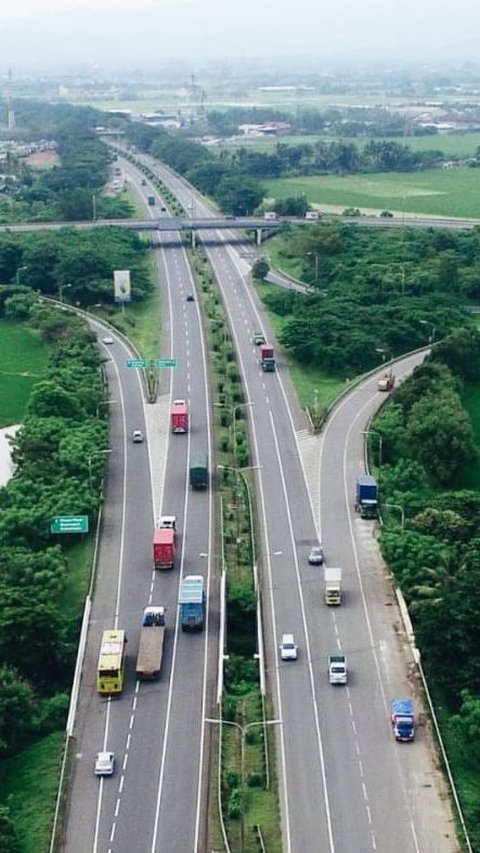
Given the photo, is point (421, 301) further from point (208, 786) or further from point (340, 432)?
point (208, 786)

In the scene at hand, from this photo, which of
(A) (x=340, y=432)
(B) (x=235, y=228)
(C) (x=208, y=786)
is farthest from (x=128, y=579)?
(B) (x=235, y=228)

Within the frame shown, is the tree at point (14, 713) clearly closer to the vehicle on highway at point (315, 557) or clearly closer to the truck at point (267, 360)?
the vehicle on highway at point (315, 557)

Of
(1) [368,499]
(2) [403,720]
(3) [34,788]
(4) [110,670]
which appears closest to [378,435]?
(1) [368,499]

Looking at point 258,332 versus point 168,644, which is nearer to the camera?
point 168,644

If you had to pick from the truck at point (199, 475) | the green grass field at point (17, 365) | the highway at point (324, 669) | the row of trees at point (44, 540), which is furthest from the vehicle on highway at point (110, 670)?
the green grass field at point (17, 365)

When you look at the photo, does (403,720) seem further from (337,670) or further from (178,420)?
(178,420)

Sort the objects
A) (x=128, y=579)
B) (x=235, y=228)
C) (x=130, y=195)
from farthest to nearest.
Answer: (x=130, y=195) < (x=235, y=228) < (x=128, y=579)

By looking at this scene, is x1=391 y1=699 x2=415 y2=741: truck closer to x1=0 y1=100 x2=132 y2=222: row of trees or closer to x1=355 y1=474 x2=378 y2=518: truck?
x1=355 y1=474 x2=378 y2=518: truck
